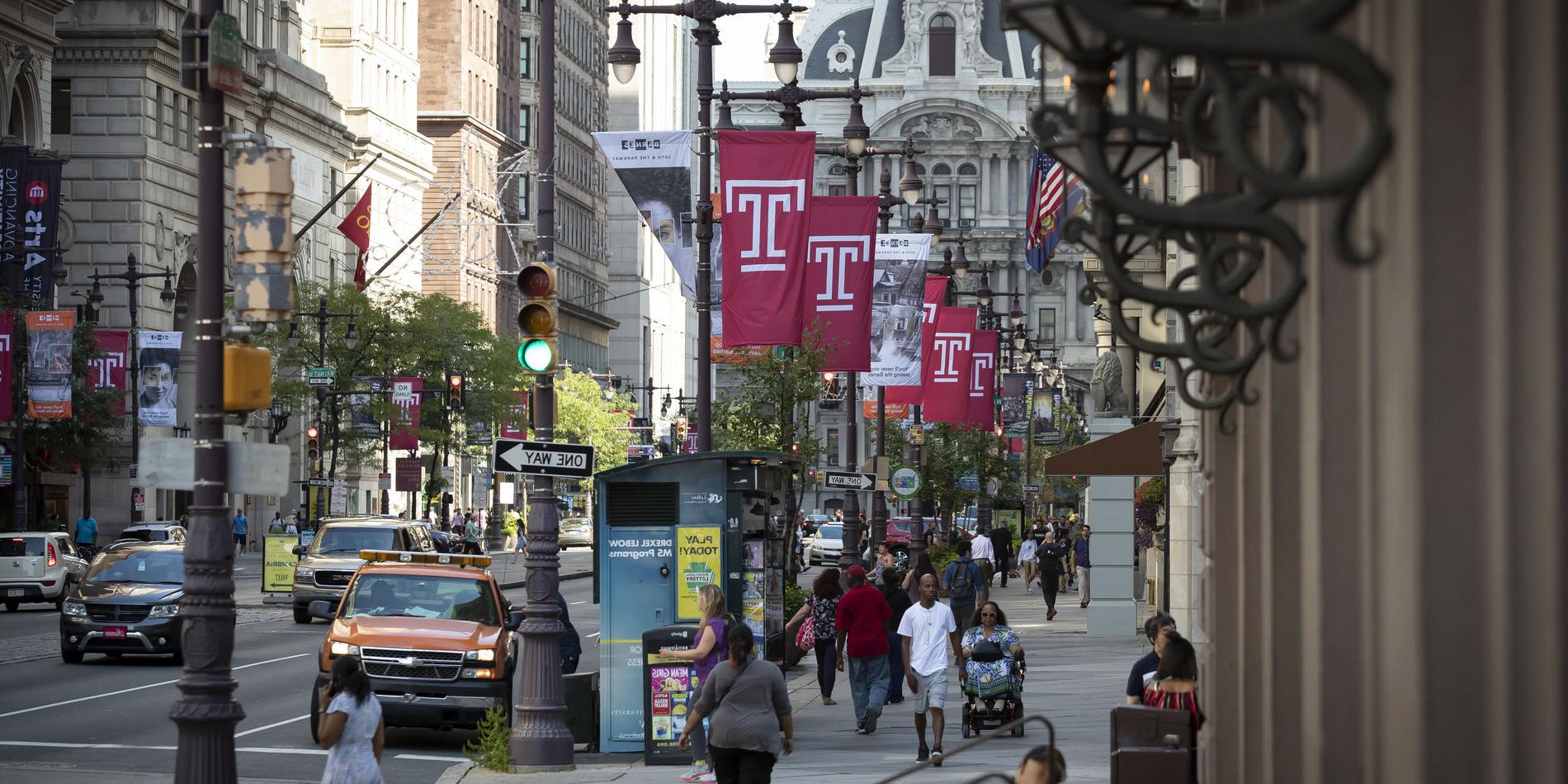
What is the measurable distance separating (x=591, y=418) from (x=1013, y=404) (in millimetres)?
48672

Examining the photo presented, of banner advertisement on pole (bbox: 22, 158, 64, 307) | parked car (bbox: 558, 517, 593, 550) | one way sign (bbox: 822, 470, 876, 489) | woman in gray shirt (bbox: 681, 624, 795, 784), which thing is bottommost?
parked car (bbox: 558, 517, 593, 550)

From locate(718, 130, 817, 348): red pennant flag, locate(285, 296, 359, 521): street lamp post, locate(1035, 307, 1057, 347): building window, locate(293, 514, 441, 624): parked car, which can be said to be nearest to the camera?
locate(718, 130, 817, 348): red pennant flag

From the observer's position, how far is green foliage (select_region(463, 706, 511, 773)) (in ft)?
60.1

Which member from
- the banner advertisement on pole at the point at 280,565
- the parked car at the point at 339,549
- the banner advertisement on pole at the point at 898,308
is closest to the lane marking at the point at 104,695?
the parked car at the point at 339,549

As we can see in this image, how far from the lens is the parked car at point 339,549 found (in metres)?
39.9

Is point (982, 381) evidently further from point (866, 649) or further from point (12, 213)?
point (12, 213)

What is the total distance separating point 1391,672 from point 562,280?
12903cm

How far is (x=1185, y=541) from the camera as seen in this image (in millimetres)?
24406

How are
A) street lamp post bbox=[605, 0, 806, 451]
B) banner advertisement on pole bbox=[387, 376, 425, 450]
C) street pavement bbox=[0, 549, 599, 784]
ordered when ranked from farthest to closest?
banner advertisement on pole bbox=[387, 376, 425, 450], street lamp post bbox=[605, 0, 806, 451], street pavement bbox=[0, 549, 599, 784]

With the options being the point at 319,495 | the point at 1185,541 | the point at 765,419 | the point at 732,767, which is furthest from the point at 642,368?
the point at 732,767

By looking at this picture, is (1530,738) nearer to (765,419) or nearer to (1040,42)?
(1040,42)

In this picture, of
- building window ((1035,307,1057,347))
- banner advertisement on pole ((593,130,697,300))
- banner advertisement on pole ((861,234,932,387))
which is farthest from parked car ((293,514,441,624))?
building window ((1035,307,1057,347))

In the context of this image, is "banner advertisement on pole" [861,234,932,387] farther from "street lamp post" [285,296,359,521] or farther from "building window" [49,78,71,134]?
"building window" [49,78,71,134]

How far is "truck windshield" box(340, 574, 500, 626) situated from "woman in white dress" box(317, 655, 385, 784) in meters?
9.00
